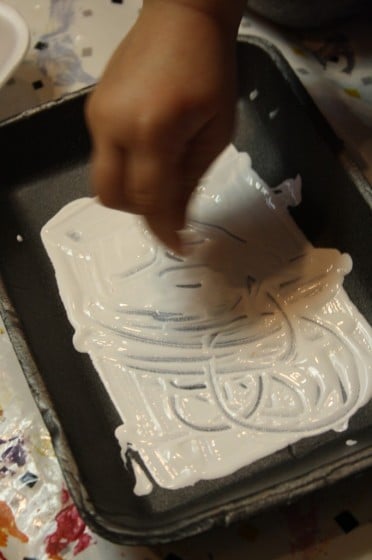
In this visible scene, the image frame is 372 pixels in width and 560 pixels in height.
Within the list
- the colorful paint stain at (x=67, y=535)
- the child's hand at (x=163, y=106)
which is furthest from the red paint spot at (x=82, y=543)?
the child's hand at (x=163, y=106)

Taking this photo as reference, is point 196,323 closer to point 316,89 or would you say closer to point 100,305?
point 100,305

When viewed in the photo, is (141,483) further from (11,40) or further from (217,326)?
(11,40)

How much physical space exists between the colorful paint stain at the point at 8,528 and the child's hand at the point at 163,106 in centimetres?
24

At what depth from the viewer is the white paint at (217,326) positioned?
1.76 ft

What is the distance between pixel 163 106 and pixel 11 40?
36cm

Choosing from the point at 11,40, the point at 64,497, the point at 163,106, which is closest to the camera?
the point at 163,106

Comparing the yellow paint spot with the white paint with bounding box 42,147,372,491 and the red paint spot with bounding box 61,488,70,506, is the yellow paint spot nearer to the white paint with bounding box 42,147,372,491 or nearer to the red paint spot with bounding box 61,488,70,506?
the white paint with bounding box 42,147,372,491

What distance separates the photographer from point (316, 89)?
72 centimetres

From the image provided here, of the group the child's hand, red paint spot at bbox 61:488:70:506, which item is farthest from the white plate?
red paint spot at bbox 61:488:70:506

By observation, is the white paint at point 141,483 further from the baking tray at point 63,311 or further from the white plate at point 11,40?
the white plate at point 11,40

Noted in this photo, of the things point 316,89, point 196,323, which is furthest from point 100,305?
point 316,89

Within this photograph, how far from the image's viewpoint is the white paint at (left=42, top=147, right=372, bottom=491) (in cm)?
54

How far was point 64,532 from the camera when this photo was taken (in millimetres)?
517

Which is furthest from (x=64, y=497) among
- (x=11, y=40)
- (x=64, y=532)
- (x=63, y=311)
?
(x=11, y=40)
